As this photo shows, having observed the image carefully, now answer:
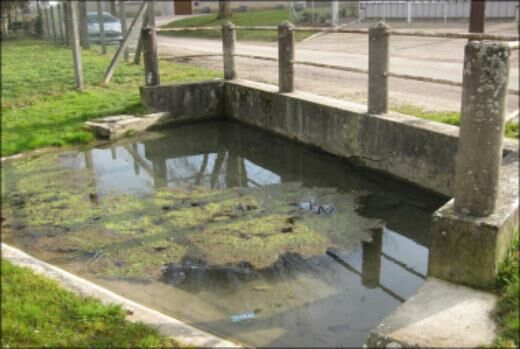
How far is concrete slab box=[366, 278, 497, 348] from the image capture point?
291 centimetres

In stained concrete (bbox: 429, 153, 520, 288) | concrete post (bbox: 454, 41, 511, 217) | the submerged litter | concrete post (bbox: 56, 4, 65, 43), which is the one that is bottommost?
the submerged litter

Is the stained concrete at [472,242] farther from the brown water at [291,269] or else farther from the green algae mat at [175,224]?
the green algae mat at [175,224]

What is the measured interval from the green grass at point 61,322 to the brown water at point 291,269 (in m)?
0.48

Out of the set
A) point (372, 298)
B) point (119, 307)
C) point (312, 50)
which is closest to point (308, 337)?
point (372, 298)

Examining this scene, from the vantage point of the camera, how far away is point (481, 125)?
11.2 feet

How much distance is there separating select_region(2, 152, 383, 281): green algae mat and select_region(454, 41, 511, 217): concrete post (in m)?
1.39

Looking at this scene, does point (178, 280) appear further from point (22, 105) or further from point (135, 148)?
point (22, 105)

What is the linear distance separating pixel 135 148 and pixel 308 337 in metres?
5.03

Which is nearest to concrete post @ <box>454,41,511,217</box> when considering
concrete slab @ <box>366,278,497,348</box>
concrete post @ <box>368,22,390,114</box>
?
concrete slab @ <box>366,278,497,348</box>

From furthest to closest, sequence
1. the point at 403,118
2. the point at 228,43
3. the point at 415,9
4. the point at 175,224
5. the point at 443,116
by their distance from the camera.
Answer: the point at 415,9 < the point at 228,43 < the point at 443,116 < the point at 403,118 < the point at 175,224

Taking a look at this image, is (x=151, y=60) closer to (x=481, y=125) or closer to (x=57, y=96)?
(x=57, y=96)

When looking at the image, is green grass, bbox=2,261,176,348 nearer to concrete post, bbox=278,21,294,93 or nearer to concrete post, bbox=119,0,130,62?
concrete post, bbox=278,21,294,93

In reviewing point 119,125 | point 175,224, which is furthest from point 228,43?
point 175,224

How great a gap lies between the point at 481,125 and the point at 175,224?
2762 millimetres
